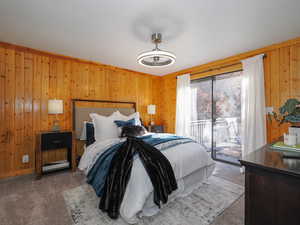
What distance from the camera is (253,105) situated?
2775mm

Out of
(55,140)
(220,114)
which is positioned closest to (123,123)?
(55,140)

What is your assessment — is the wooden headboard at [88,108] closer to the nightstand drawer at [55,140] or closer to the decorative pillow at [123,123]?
the nightstand drawer at [55,140]

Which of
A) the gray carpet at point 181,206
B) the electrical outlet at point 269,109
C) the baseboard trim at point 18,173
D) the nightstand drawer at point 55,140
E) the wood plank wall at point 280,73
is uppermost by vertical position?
the wood plank wall at point 280,73

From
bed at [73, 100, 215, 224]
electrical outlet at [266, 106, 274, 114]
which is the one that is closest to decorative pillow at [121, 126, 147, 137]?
bed at [73, 100, 215, 224]

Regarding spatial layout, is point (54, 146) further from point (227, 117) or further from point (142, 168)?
point (227, 117)

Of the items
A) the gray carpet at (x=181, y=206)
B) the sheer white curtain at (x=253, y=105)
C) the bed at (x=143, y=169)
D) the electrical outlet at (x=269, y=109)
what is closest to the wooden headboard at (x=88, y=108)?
the bed at (x=143, y=169)

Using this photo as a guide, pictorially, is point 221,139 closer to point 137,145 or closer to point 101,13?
point 137,145

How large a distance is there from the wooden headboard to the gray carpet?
1.40 meters

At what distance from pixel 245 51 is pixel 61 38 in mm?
3527

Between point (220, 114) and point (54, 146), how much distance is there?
3686mm

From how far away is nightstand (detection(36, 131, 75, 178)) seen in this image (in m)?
2.58

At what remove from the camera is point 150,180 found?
5.30ft

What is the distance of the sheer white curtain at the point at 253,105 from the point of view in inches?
106

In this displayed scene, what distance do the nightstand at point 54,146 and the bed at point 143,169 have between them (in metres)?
0.38
